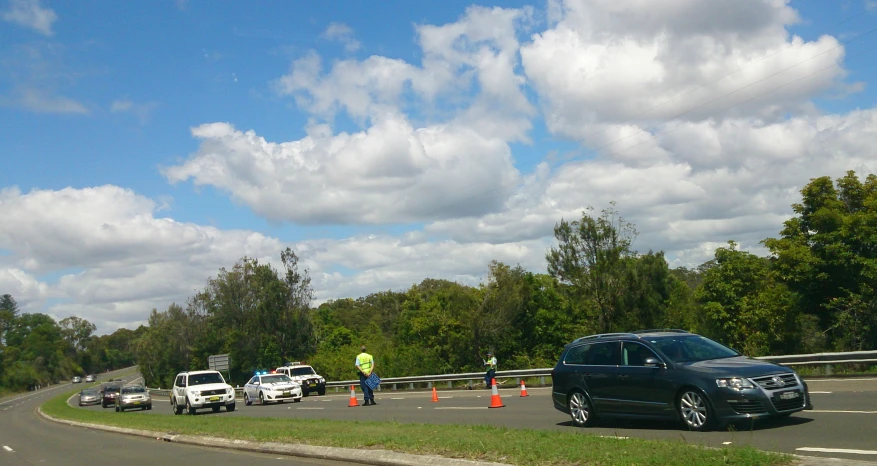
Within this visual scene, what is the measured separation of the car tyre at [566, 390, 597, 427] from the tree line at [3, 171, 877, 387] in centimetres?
2489

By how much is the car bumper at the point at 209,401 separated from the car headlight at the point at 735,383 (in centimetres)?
2305

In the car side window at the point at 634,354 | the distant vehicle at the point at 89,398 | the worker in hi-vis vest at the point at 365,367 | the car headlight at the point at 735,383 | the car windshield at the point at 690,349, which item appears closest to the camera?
the car headlight at the point at 735,383

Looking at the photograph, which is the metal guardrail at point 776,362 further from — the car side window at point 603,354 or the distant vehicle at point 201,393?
the distant vehicle at point 201,393

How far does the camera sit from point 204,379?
102 feet

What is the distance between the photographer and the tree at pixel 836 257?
33.8m

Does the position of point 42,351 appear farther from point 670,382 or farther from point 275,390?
point 670,382

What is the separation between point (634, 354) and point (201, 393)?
2152 cm

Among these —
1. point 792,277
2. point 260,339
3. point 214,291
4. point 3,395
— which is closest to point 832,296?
point 792,277

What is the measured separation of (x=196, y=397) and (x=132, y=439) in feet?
33.8

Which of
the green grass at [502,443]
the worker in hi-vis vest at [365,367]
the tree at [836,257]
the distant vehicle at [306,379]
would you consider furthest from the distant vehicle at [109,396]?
the tree at [836,257]

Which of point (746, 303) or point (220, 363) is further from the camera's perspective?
point (220, 363)

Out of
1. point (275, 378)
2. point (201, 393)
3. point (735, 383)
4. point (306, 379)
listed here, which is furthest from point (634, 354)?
point (306, 379)

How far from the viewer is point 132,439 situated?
19.6m

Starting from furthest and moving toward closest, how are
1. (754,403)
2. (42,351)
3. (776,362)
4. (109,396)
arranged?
(42,351), (109,396), (776,362), (754,403)
